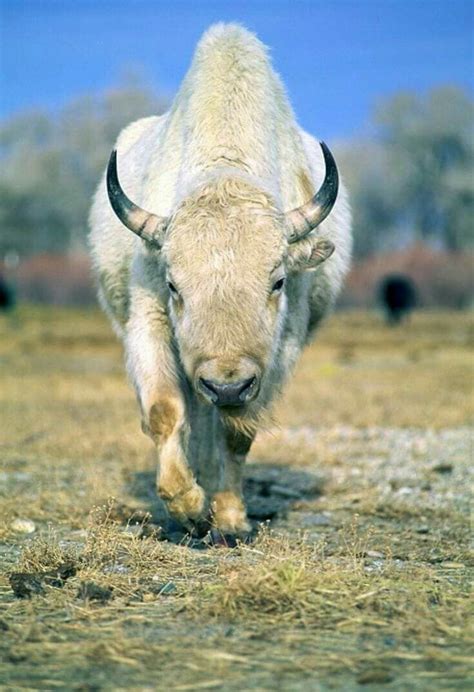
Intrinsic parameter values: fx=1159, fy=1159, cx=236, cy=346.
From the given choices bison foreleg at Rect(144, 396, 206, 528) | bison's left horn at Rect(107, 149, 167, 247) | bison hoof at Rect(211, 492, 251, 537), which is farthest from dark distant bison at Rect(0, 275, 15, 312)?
bison foreleg at Rect(144, 396, 206, 528)

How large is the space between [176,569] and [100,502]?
8.02 ft

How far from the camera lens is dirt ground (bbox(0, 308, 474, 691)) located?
4078 millimetres

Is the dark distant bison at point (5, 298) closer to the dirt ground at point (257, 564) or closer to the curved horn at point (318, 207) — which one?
the dirt ground at point (257, 564)

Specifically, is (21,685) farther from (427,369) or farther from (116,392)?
(427,369)

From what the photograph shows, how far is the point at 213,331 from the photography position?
560 cm

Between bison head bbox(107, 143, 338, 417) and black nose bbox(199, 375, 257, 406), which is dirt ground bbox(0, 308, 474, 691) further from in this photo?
bison head bbox(107, 143, 338, 417)

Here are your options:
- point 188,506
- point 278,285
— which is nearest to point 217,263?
point 278,285

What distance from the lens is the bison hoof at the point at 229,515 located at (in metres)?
6.66

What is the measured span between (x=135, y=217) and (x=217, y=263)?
2.94ft

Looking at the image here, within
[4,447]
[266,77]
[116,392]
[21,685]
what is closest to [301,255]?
[266,77]

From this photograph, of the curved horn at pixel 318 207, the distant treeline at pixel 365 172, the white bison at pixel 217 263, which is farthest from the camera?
the distant treeline at pixel 365 172

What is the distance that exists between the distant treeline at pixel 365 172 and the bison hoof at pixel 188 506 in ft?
208

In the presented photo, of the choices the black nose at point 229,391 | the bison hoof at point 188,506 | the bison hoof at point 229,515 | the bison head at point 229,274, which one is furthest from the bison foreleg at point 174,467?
the black nose at point 229,391

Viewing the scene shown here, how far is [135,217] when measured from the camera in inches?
254
